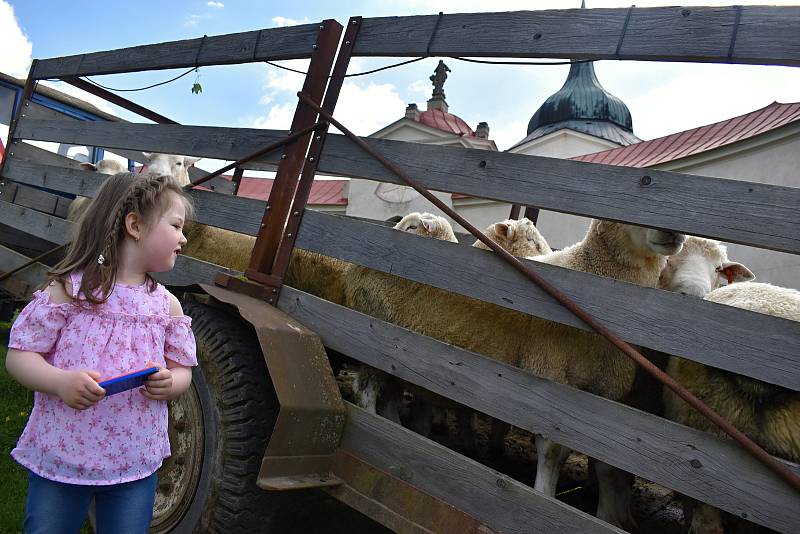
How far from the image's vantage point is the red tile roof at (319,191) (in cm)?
2111

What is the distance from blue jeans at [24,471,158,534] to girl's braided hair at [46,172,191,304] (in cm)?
53

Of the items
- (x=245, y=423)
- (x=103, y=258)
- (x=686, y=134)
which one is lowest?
(x=245, y=423)

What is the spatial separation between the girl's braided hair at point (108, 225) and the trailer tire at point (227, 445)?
679mm

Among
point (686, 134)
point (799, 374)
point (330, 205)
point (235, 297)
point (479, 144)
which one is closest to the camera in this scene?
point (799, 374)

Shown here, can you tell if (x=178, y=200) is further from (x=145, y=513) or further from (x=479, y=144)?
(x=479, y=144)

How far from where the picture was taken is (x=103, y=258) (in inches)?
64.1

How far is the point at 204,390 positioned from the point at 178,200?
929 mm

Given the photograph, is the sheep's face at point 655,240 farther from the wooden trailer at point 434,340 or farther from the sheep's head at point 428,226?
the sheep's head at point 428,226

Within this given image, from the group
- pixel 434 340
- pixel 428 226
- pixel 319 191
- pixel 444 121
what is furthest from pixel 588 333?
pixel 444 121

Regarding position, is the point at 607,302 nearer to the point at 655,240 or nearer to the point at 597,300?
the point at 597,300

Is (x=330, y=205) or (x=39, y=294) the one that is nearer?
(x=39, y=294)

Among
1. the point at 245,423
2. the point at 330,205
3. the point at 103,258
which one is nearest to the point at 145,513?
the point at 245,423

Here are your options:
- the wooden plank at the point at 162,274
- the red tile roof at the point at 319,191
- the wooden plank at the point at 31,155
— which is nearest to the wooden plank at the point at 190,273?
the wooden plank at the point at 162,274

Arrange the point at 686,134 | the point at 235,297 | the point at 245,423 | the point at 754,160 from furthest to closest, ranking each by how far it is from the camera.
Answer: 1. the point at 686,134
2. the point at 754,160
3. the point at 235,297
4. the point at 245,423
